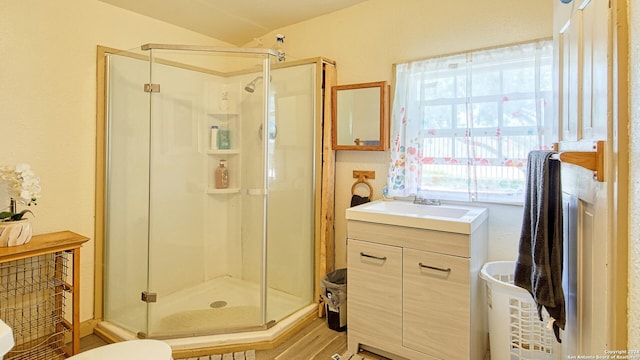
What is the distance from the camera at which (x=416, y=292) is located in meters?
1.86

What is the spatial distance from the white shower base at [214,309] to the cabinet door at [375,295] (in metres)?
0.55

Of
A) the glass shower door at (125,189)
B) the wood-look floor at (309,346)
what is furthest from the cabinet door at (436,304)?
the glass shower door at (125,189)

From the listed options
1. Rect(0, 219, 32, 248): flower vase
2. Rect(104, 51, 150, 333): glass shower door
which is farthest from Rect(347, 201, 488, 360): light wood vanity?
Rect(0, 219, 32, 248): flower vase

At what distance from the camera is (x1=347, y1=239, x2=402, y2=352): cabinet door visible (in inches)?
75.7

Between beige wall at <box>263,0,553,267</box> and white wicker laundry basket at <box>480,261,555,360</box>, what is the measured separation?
0.41m

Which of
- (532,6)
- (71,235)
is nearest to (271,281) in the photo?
(71,235)

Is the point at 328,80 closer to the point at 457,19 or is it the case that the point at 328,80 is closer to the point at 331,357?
the point at 457,19

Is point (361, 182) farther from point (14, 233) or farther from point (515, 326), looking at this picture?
point (14, 233)

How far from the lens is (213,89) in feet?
8.19

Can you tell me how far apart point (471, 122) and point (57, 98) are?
8.51ft

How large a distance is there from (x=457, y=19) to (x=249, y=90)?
4.80ft

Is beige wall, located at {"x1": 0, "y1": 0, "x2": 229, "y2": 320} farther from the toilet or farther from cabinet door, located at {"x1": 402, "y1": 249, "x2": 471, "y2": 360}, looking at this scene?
cabinet door, located at {"x1": 402, "y1": 249, "x2": 471, "y2": 360}

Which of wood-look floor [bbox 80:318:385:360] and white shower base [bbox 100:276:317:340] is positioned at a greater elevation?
white shower base [bbox 100:276:317:340]

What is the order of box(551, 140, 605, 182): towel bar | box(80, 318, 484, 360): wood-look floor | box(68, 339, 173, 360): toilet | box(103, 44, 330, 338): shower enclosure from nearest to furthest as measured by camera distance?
box(551, 140, 605, 182): towel bar → box(68, 339, 173, 360): toilet → box(80, 318, 484, 360): wood-look floor → box(103, 44, 330, 338): shower enclosure
